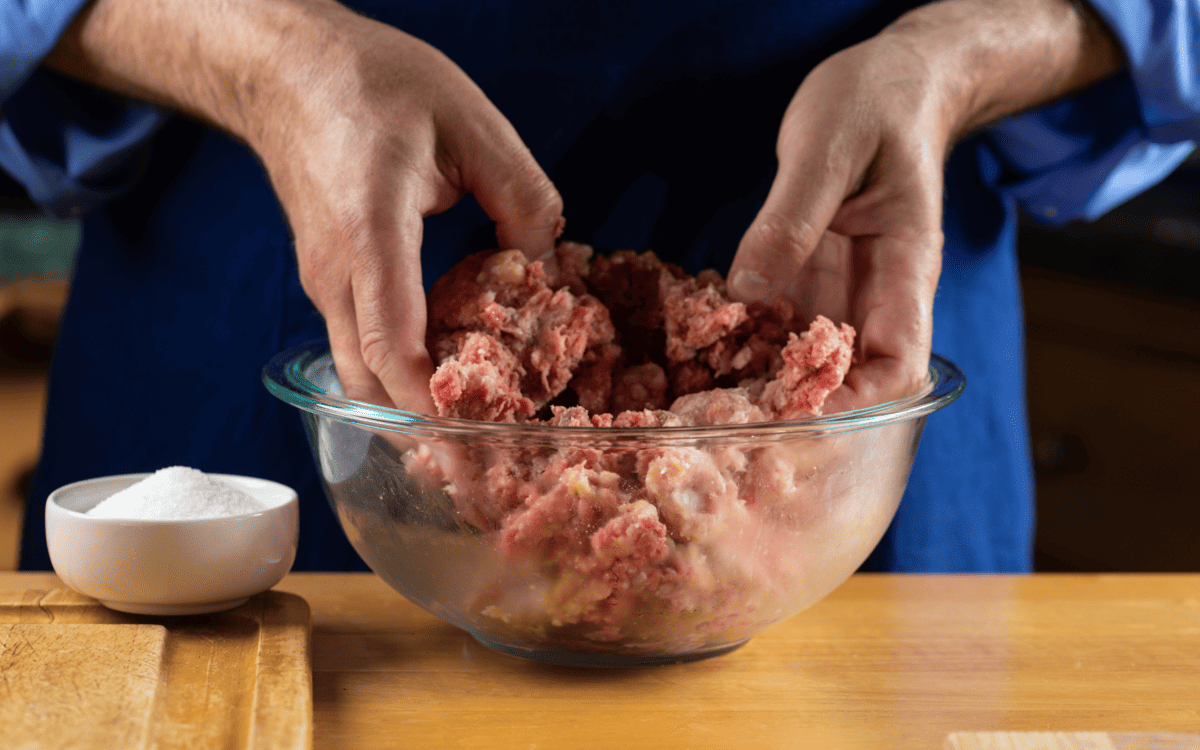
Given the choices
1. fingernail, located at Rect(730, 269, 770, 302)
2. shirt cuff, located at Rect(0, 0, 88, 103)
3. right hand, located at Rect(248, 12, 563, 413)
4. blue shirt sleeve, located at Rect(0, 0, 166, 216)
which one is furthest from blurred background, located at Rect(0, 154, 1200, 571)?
right hand, located at Rect(248, 12, 563, 413)

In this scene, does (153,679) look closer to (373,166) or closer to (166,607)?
Result: (166,607)

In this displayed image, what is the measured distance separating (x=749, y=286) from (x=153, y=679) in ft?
1.53

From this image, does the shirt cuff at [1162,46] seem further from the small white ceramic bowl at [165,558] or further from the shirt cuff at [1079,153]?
the small white ceramic bowl at [165,558]

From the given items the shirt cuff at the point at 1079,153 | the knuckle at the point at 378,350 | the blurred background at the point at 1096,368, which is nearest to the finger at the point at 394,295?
the knuckle at the point at 378,350

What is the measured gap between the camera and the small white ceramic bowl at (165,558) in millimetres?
684

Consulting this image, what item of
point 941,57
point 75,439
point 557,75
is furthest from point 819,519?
point 75,439

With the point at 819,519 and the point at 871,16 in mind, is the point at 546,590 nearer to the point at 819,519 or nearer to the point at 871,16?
the point at 819,519

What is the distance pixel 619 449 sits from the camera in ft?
1.95

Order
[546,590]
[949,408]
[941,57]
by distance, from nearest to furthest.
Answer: [546,590] → [941,57] → [949,408]

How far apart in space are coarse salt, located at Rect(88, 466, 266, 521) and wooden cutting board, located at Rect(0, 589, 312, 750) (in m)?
0.07

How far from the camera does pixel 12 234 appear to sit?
2.42 meters

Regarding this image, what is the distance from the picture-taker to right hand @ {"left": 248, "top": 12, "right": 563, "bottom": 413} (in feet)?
2.24

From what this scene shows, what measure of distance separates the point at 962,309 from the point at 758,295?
0.53m

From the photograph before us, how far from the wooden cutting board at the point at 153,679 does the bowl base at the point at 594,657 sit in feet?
0.46
